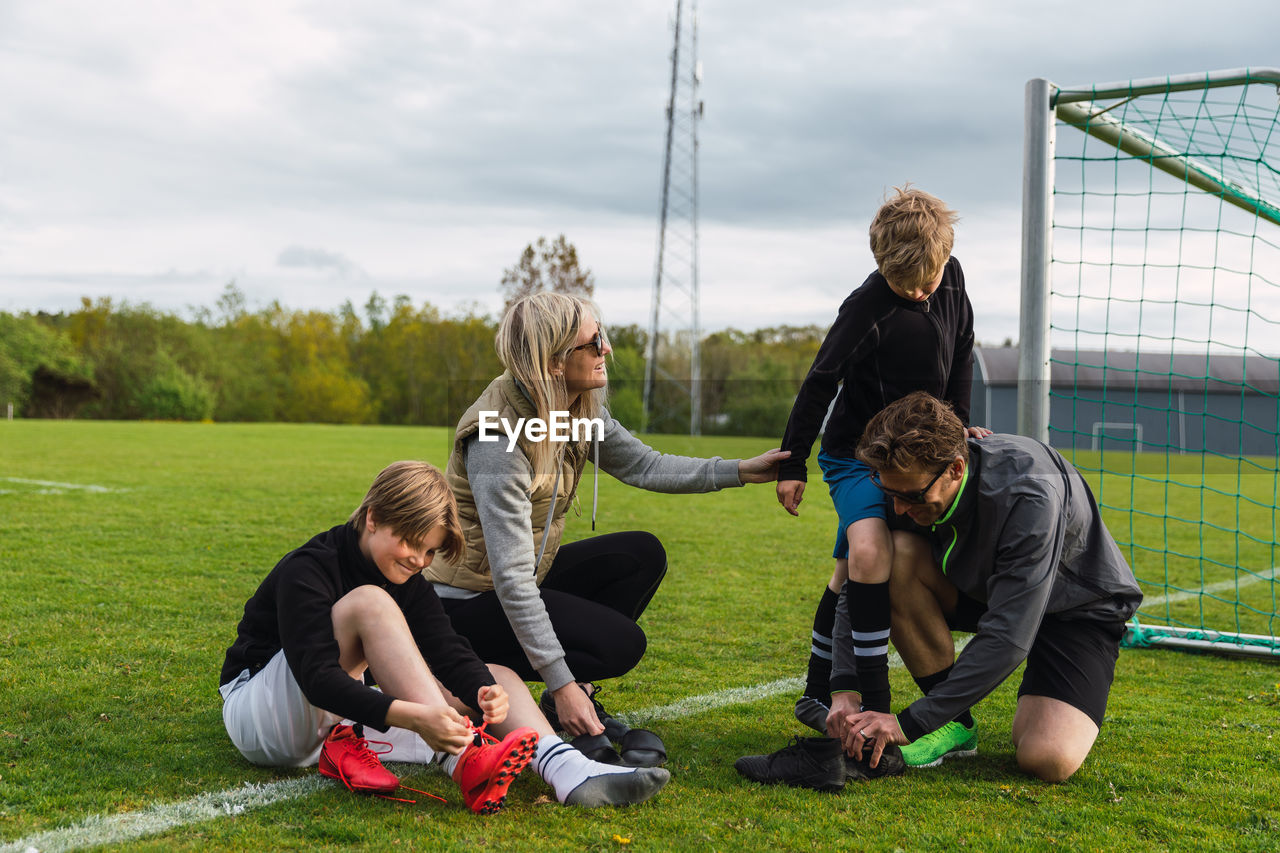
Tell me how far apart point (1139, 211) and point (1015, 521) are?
3149 mm

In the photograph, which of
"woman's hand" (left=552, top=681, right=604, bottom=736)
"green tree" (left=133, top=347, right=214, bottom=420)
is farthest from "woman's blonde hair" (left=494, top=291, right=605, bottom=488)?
"green tree" (left=133, top=347, right=214, bottom=420)

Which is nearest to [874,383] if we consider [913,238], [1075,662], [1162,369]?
[913,238]

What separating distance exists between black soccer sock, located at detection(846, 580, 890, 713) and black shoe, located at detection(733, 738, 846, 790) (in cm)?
23

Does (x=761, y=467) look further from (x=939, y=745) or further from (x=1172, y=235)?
(x=1172, y=235)

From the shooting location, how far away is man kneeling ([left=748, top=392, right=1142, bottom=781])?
2.68 m

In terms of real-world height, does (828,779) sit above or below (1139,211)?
below

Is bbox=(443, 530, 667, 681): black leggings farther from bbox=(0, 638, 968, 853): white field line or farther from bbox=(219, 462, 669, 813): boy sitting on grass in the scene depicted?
bbox=(0, 638, 968, 853): white field line

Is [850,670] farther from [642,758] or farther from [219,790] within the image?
[219,790]

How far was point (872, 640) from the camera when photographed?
2910mm

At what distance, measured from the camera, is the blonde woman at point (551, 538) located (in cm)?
276

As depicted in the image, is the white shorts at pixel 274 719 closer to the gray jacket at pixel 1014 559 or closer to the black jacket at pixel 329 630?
the black jacket at pixel 329 630

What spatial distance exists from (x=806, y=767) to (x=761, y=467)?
994mm

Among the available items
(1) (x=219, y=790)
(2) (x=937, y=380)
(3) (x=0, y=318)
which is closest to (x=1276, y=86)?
(2) (x=937, y=380)

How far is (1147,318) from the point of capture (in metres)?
5.27
